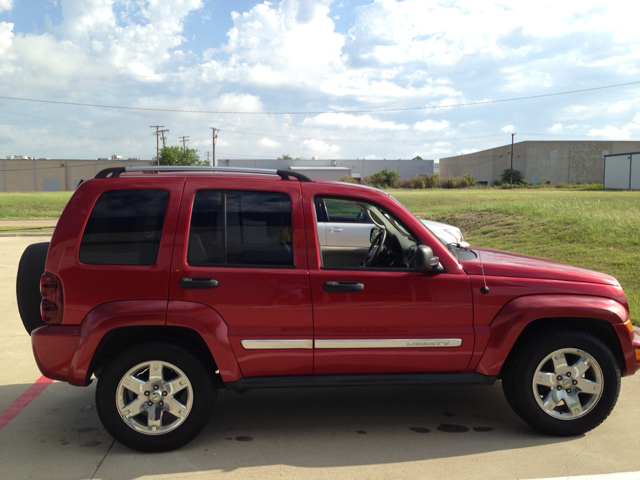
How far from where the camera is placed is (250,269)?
368 centimetres

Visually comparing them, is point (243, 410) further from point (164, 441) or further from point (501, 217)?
point (501, 217)

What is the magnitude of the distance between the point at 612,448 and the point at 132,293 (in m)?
3.50

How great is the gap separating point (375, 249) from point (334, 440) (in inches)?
59.4

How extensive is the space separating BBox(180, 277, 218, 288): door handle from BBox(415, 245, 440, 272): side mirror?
138 centimetres

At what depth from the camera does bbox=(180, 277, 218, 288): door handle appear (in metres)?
3.60

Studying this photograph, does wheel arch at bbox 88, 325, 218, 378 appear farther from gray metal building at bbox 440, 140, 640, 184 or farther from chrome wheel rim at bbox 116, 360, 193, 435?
gray metal building at bbox 440, 140, 640, 184

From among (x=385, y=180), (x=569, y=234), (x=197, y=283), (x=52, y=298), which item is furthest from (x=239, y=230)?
(x=385, y=180)

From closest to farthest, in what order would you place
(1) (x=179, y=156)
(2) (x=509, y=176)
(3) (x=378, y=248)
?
1. (3) (x=378, y=248)
2. (2) (x=509, y=176)
3. (1) (x=179, y=156)

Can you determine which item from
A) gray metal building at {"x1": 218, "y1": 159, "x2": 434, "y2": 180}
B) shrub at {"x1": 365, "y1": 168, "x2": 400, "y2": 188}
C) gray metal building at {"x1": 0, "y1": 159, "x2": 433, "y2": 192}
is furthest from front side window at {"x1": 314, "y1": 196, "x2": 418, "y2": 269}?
gray metal building at {"x1": 0, "y1": 159, "x2": 433, "y2": 192}

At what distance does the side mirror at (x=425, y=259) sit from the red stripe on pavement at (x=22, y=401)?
341cm

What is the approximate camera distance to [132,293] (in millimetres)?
3600

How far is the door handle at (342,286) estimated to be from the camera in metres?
3.68

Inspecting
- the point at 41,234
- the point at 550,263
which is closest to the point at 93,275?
the point at 550,263

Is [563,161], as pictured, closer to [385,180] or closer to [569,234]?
[385,180]
